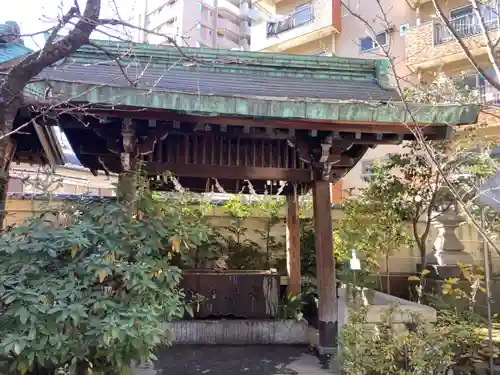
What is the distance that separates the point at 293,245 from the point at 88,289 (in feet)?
14.4

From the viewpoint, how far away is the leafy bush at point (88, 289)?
277 centimetres

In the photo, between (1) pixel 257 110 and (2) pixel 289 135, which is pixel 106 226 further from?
(2) pixel 289 135

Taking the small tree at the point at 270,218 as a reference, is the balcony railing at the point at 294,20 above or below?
above

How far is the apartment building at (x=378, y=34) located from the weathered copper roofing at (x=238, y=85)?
587cm

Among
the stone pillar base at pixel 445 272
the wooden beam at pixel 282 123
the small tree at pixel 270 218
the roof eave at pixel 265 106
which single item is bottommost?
the stone pillar base at pixel 445 272

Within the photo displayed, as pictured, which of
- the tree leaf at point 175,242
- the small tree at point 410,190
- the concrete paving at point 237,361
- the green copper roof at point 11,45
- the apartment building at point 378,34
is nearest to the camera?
the tree leaf at point 175,242

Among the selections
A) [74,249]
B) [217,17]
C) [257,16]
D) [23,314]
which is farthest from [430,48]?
[217,17]

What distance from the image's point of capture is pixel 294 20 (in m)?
18.6

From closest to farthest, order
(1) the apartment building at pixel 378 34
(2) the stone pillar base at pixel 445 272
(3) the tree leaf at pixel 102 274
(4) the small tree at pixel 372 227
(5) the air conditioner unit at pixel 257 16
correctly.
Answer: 1. (3) the tree leaf at pixel 102 274
2. (4) the small tree at pixel 372 227
3. (2) the stone pillar base at pixel 445 272
4. (1) the apartment building at pixel 378 34
5. (5) the air conditioner unit at pixel 257 16

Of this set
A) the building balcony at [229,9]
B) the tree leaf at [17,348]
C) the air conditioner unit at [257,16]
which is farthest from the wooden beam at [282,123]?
the building balcony at [229,9]

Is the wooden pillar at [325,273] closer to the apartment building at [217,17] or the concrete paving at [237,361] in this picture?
the concrete paving at [237,361]

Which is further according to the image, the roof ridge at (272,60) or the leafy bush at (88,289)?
the roof ridge at (272,60)

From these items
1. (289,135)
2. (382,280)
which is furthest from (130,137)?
(382,280)

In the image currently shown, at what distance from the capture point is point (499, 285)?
7.97m
